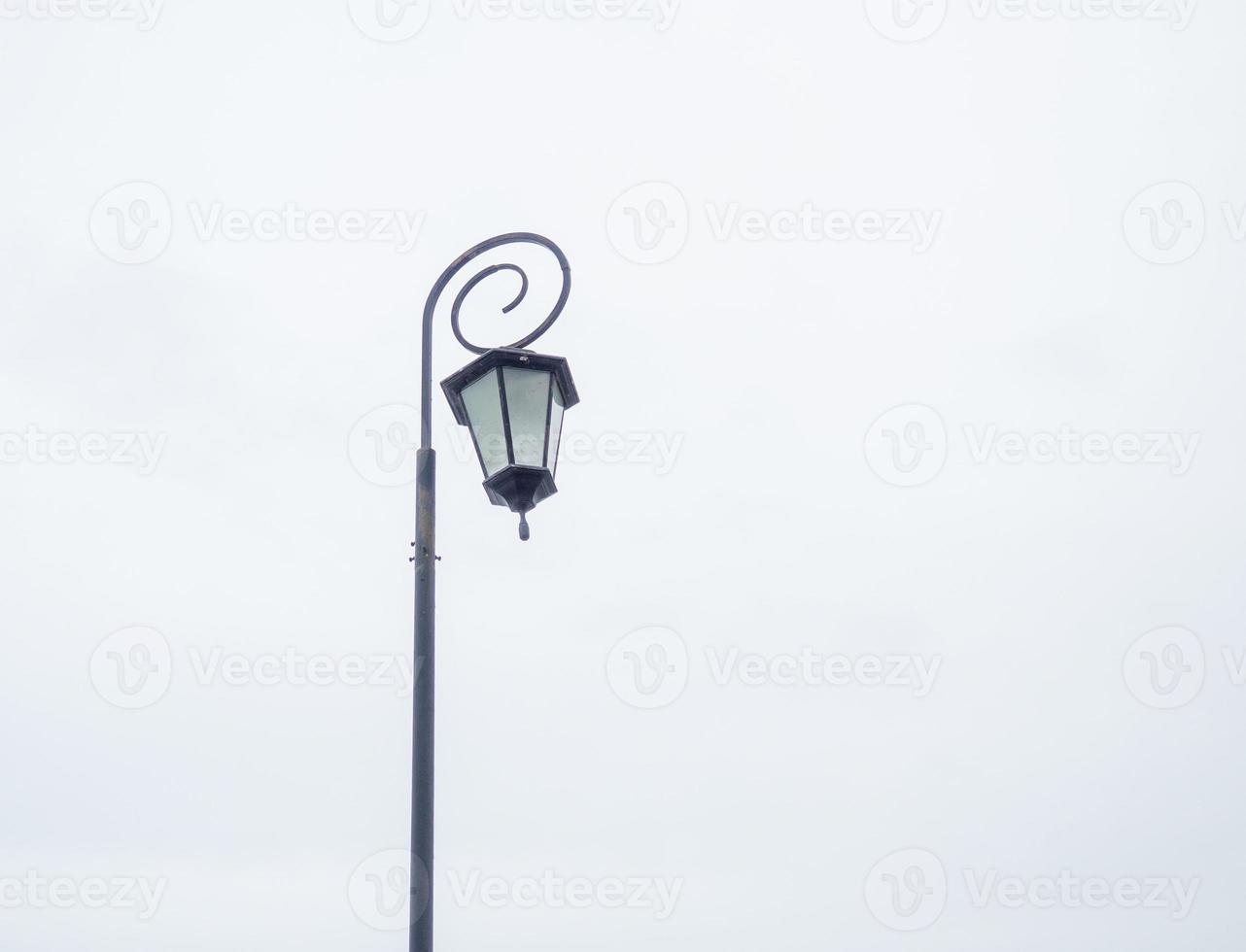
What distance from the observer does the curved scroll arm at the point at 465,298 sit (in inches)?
303

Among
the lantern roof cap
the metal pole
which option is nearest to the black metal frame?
the lantern roof cap

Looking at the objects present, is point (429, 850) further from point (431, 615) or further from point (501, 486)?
point (501, 486)

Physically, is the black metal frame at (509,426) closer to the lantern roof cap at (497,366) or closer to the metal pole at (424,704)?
the lantern roof cap at (497,366)

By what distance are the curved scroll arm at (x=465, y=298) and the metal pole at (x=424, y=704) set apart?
0.25 meters

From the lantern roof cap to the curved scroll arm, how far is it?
12 cm

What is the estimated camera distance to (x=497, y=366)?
7477mm

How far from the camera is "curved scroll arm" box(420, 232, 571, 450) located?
7.69 m

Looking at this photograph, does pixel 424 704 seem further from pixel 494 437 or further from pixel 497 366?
pixel 497 366

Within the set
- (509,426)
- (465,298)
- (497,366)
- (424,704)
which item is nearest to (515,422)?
(509,426)

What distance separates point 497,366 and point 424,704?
180cm

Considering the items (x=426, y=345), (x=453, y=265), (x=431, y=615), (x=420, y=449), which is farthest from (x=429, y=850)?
(x=453, y=265)

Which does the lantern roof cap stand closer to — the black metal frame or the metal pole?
the black metal frame

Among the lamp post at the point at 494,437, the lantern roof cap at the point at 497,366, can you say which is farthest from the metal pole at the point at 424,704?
the lantern roof cap at the point at 497,366

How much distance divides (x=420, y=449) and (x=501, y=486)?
0.61m
